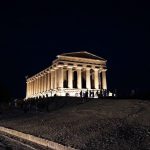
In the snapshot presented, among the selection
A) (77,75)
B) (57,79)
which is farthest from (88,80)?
(57,79)

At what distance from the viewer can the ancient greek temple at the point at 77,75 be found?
7062 cm

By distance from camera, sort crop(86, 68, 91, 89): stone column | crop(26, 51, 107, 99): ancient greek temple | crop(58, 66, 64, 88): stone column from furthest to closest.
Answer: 1. crop(86, 68, 91, 89): stone column
2. crop(26, 51, 107, 99): ancient greek temple
3. crop(58, 66, 64, 88): stone column

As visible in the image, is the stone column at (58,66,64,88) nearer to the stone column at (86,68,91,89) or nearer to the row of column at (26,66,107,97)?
the row of column at (26,66,107,97)

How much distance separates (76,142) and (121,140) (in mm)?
2301

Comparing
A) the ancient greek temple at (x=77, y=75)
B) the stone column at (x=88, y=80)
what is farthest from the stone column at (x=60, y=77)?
the stone column at (x=88, y=80)

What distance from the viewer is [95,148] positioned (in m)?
13.0

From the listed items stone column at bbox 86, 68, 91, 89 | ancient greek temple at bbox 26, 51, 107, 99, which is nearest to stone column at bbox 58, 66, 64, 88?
ancient greek temple at bbox 26, 51, 107, 99

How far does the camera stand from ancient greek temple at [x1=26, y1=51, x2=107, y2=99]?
232 ft

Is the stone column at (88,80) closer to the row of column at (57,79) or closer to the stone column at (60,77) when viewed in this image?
the row of column at (57,79)

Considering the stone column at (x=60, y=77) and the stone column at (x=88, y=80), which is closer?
the stone column at (x=60, y=77)

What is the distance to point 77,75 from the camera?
241 feet

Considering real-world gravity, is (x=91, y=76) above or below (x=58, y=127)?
above

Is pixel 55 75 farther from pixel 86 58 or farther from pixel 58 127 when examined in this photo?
pixel 58 127

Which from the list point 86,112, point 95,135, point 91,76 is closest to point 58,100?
point 86,112
